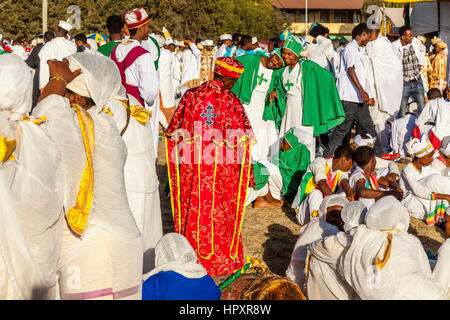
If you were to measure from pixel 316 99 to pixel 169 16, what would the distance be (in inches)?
1006

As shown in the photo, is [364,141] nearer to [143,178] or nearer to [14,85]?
[143,178]

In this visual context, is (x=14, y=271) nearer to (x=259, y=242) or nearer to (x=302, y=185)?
(x=259, y=242)

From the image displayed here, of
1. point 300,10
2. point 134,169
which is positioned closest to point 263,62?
point 134,169

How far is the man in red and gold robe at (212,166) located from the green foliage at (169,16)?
23669mm

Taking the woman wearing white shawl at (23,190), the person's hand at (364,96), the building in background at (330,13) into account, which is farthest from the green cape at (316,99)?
the building in background at (330,13)

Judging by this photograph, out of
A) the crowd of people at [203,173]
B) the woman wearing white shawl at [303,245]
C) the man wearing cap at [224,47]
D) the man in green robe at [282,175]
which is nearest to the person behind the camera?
the crowd of people at [203,173]

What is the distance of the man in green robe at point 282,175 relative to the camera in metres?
7.41

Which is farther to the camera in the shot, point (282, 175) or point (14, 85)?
point (282, 175)

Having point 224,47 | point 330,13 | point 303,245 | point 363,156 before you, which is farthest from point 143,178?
point 330,13

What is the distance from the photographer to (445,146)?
7492 mm

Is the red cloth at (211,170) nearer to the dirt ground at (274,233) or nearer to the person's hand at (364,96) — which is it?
the dirt ground at (274,233)
